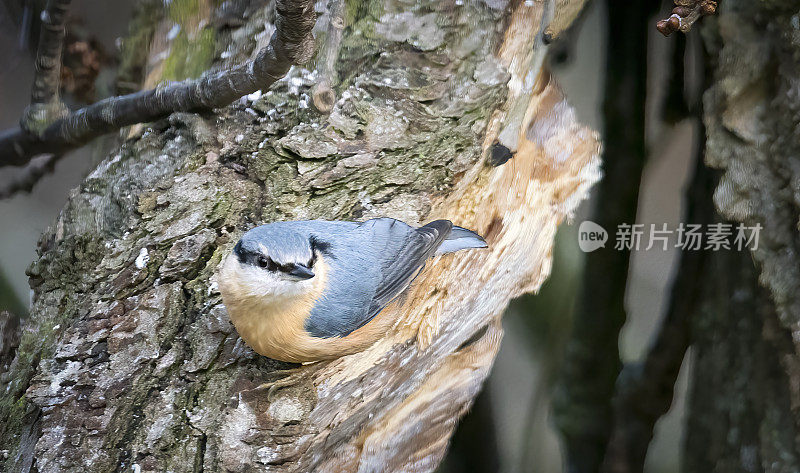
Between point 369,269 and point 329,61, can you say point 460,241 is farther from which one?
point 329,61

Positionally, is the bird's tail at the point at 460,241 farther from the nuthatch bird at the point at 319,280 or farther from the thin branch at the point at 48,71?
the thin branch at the point at 48,71

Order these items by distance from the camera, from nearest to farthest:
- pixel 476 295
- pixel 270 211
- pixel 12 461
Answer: pixel 12 461
pixel 270 211
pixel 476 295

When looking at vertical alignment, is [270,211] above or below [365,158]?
below

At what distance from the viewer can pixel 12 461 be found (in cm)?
78

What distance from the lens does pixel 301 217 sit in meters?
0.96

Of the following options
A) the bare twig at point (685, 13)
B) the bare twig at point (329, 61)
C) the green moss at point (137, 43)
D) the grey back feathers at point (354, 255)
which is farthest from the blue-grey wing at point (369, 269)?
the bare twig at point (685, 13)

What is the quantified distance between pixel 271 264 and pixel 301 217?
222 mm

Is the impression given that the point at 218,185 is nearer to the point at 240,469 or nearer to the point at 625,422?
the point at 240,469

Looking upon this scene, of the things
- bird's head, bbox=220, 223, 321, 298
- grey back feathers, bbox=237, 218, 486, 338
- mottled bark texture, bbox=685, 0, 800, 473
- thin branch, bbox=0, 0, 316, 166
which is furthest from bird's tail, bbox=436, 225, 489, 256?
mottled bark texture, bbox=685, 0, 800, 473

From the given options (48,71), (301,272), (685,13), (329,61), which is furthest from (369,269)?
(685,13)

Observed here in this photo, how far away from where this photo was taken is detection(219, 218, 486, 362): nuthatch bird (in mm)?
754

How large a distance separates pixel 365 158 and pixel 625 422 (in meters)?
0.80

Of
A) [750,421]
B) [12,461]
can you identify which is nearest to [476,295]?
[750,421]

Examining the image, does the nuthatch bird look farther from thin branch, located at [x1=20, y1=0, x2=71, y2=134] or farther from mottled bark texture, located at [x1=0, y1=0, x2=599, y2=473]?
thin branch, located at [x1=20, y1=0, x2=71, y2=134]
